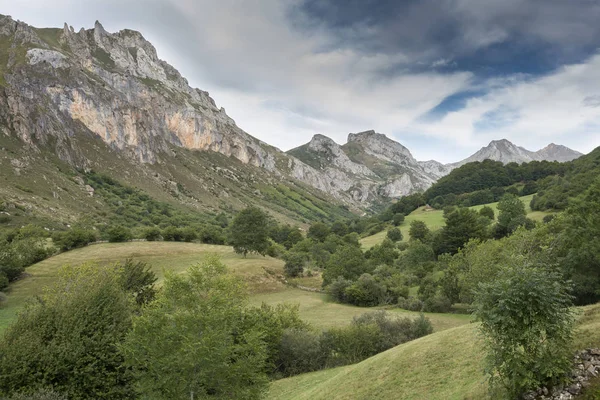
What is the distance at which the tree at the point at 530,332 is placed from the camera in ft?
36.0

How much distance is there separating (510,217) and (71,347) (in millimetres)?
77753

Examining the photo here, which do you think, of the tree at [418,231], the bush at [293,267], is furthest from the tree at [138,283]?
the tree at [418,231]

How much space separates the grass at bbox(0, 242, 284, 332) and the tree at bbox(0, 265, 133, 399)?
Result: 27831 mm

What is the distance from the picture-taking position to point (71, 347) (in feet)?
65.6

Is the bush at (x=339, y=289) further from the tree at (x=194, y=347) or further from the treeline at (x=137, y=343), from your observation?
the tree at (x=194, y=347)

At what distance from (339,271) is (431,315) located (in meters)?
23.1

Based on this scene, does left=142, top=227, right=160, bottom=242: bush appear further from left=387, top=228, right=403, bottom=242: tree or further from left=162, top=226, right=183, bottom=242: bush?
left=387, top=228, right=403, bottom=242: tree

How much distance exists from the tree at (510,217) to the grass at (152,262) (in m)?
46.9

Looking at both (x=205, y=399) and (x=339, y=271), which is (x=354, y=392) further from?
(x=339, y=271)

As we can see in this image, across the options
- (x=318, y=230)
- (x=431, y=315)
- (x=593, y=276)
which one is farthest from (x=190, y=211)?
(x=593, y=276)

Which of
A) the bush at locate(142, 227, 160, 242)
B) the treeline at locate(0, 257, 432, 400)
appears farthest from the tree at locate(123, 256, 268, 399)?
the bush at locate(142, 227, 160, 242)

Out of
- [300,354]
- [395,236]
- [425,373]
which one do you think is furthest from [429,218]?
[425,373]

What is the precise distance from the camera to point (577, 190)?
71250 mm

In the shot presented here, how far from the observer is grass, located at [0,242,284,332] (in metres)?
54.1
